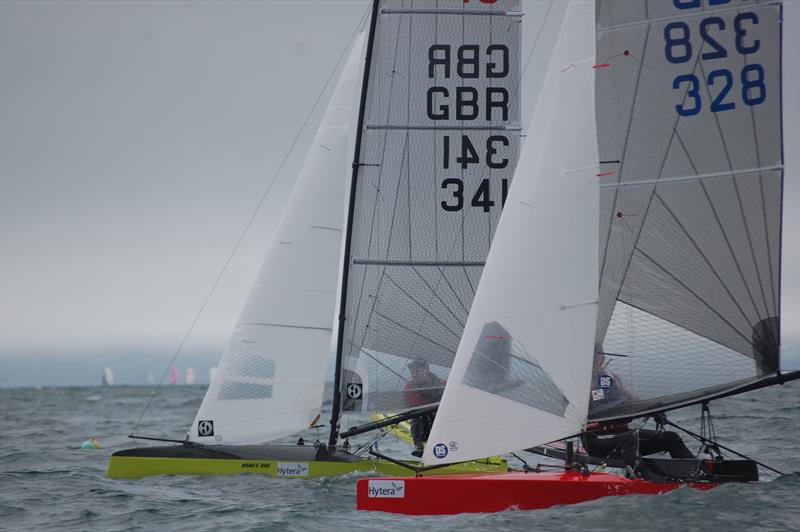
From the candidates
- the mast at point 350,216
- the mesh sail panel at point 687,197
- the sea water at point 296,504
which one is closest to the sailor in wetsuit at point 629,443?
the sea water at point 296,504

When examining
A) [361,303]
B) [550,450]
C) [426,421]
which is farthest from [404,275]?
[550,450]

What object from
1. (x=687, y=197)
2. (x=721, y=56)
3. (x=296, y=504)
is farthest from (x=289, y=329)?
(x=721, y=56)

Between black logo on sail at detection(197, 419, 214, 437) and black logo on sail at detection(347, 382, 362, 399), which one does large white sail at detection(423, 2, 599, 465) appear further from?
black logo on sail at detection(197, 419, 214, 437)

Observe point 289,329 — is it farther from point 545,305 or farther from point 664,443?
point 664,443

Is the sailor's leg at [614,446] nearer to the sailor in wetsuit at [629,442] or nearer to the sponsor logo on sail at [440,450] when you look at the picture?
the sailor in wetsuit at [629,442]

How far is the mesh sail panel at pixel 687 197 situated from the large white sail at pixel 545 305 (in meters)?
0.55

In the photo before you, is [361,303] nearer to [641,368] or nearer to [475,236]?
[475,236]

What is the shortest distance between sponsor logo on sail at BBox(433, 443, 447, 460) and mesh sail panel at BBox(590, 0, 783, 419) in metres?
1.54

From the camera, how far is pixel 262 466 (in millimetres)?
12406

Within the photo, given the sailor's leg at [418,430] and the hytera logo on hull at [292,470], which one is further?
the sailor's leg at [418,430]

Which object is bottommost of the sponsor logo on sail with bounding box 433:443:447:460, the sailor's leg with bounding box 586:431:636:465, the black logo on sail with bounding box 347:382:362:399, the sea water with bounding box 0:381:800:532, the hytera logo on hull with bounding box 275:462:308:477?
the sea water with bounding box 0:381:800:532

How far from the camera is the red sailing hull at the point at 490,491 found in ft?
31.3

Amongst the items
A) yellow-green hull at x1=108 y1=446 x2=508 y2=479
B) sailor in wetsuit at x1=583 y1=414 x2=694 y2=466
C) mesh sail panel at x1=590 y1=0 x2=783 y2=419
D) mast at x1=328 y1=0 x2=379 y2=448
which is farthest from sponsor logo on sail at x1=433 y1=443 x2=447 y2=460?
mast at x1=328 y1=0 x2=379 y2=448

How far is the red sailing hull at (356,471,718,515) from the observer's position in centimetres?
954
